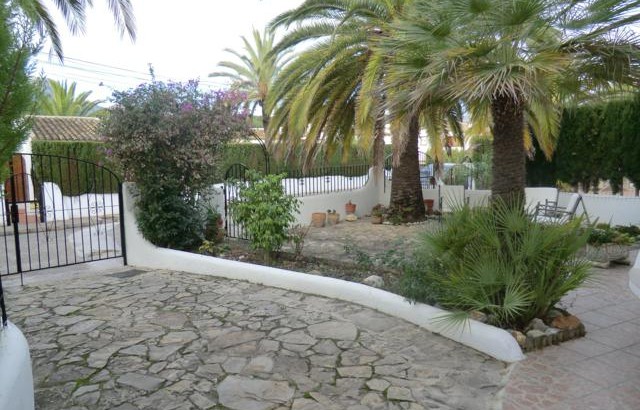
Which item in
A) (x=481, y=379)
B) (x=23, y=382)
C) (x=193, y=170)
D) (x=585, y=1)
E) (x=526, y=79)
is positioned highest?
(x=585, y=1)

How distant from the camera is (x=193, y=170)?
27.4 feet

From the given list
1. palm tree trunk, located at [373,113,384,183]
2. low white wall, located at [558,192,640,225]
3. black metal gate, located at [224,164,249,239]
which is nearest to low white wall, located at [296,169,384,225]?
palm tree trunk, located at [373,113,384,183]

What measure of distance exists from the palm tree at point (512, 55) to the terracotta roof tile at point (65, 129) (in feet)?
54.9

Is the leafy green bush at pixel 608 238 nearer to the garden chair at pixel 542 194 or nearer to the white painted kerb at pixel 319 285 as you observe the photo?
the garden chair at pixel 542 194

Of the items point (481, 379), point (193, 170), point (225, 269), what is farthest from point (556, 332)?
point (193, 170)

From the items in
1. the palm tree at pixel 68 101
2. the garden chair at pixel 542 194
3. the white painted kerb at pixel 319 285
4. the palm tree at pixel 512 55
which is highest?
the palm tree at pixel 68 101

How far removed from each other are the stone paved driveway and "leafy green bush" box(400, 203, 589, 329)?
536 mm

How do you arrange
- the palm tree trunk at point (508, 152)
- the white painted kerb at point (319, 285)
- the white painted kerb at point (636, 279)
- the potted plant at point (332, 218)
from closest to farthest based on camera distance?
the white painted kerb at point (636, 279)
the white painted kerb at point (319, 285)
the palm tree trunk at point (508, 152)
the potted plant at point (332, 218)

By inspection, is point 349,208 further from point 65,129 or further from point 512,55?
point 65,129

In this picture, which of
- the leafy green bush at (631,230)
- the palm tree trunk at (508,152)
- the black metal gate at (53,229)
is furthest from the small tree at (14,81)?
the leafy green bush at (631,230)

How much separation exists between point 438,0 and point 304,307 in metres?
3.84

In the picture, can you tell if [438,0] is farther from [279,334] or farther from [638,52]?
[279,334]

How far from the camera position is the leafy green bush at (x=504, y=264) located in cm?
470

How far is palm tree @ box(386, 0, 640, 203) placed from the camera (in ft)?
16.6
